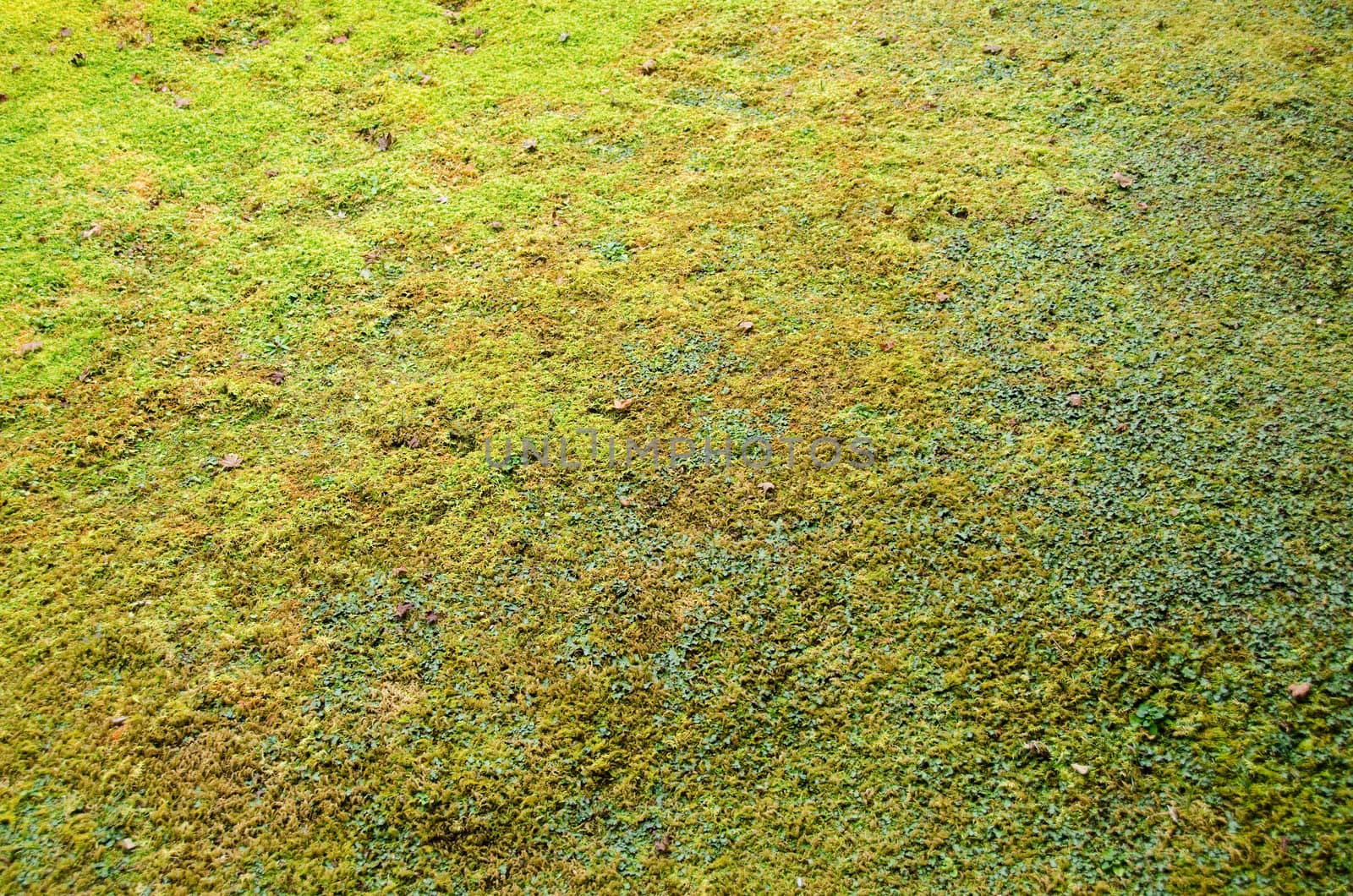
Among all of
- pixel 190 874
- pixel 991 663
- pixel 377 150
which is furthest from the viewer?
pixel 377 150

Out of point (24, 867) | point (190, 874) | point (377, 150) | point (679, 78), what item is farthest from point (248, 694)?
point (679, 78)

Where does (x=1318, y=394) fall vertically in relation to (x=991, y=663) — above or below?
above

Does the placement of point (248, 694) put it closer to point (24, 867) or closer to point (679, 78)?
point (24, 867)

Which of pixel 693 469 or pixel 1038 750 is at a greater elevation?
pixel 693 469

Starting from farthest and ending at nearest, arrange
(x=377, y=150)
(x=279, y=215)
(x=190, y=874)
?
(x=377, y=150)
(x=279, y=215)
(x=190, y=874)

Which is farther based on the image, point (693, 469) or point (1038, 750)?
point (693, 469)

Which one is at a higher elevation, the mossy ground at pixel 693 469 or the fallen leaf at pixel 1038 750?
the mossy ground at pixel 693 469

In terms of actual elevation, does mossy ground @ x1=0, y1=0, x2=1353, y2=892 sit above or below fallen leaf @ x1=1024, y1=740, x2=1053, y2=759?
above

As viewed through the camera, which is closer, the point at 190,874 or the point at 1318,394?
the point at 190,874
